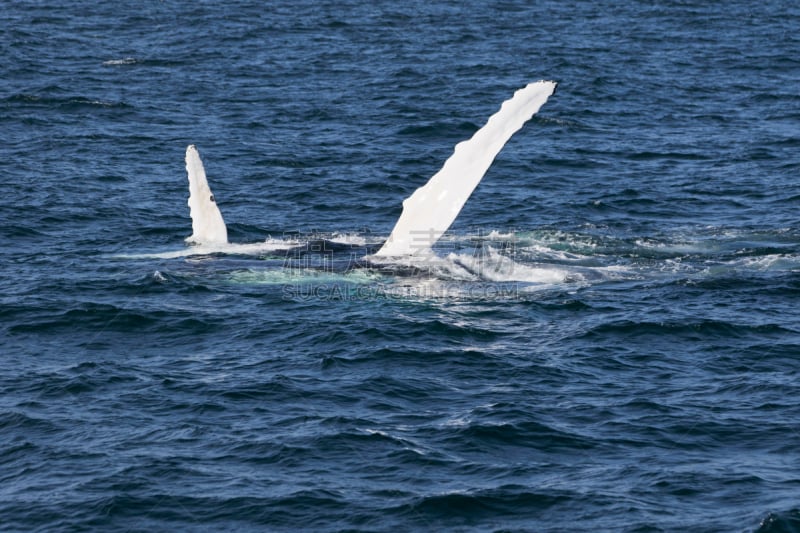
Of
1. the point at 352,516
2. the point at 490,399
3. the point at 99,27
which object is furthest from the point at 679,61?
the point at 352,516

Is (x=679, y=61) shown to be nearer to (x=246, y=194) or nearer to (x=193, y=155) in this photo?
(x=246, y=194)

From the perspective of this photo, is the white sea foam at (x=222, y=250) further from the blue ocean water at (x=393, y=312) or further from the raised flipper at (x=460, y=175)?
the raised flipper at (x=460, y=175)

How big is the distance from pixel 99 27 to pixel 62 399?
5643 centimetres

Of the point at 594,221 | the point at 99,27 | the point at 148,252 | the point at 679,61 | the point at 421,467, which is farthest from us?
the point at 99,27

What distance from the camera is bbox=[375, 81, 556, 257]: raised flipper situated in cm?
2794

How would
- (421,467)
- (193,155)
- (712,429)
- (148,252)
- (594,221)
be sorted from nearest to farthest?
(421,467) < (712,429) < (193,155) < (148,252) < (594,221)

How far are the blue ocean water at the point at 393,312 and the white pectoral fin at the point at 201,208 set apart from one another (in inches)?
40.5

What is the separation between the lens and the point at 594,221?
37.4 m

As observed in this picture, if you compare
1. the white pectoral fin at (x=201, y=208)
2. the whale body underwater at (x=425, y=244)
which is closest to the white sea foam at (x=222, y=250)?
the whale body underwater at (x=425, y=244)

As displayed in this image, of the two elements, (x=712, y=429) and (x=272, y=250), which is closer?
(x=712, y=429)

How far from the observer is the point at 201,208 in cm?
3325

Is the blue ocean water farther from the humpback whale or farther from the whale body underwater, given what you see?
the humpback whale

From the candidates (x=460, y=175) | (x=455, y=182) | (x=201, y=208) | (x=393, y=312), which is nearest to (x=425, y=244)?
(x=455, y=182)

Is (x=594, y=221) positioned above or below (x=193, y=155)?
below
